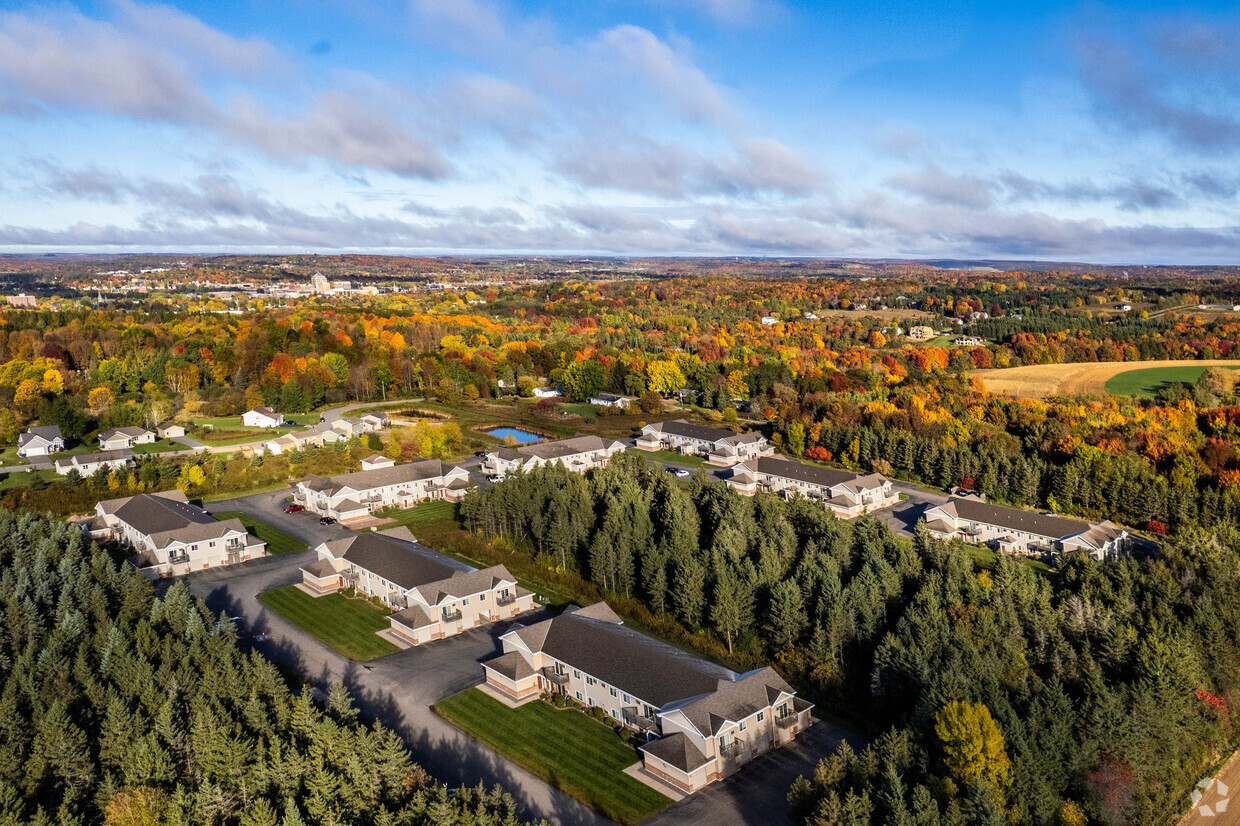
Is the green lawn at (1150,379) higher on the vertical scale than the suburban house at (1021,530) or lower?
higher

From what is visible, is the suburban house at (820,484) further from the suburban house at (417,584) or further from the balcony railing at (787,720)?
the balcony railing at (787,720)

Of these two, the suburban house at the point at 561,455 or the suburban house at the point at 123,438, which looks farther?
the suburban house at the point at 123,438

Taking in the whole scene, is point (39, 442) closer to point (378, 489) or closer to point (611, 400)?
point (378, 489)

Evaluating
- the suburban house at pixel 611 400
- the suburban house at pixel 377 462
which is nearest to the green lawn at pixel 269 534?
the suburban house at pixel 377 462

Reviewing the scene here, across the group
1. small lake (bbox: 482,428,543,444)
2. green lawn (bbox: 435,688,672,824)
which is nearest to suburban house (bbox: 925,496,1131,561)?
green lawn (bbox: 435,688,672,824)

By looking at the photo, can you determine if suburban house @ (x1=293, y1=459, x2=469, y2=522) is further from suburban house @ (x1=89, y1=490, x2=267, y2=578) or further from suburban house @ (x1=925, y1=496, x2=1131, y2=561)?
suburban house @ (x1=925, y1=496, x2=1131, y2=561)

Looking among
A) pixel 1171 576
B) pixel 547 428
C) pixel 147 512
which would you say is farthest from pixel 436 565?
pixel 547 428

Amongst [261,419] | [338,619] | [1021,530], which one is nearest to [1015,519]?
[1021,530]
